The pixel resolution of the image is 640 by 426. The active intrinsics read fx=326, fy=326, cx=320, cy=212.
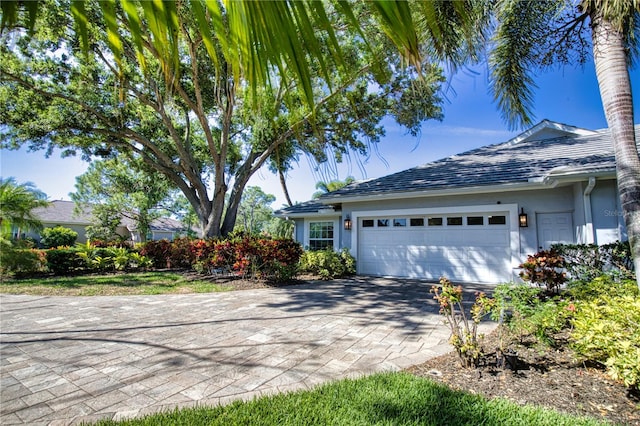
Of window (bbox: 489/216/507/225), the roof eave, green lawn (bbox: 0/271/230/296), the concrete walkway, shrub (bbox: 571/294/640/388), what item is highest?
the roof eave

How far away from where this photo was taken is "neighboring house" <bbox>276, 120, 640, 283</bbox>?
7.52 metres

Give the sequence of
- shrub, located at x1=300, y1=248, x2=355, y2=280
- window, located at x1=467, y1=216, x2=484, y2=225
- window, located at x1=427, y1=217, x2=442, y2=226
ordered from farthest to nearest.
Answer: shrub, located at x1=300, y1=248, x2=355, y2=280 < window, located at x1=427, y1=217, x2=442, y2=226 < window, located at x1=467, y1=216, x2=484, y2=225

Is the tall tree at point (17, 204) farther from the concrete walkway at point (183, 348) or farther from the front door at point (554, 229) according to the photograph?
the front door at point (554, 229)

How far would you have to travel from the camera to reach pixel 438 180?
34.6 feet

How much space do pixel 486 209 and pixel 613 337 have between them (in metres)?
6.91

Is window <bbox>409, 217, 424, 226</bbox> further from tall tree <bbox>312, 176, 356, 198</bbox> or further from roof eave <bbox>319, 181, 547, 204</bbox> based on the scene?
tall tree <bbox>312, 176, 356, 198</bbox>

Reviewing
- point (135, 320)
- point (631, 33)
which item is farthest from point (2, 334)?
point (631, 33)

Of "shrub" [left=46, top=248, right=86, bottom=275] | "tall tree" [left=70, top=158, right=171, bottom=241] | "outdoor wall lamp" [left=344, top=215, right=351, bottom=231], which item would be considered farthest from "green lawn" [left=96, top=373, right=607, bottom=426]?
"tall tree" [left=70, top=158, right=171, bottom=241]

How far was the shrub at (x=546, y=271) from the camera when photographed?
→ 20.3 ft

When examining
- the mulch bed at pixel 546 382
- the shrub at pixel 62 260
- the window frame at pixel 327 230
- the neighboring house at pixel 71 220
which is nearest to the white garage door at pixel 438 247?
the window frame at pixel 327 230

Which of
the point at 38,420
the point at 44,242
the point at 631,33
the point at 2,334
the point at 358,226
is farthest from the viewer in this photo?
the point at 44,242

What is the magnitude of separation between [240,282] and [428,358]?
22.4ft

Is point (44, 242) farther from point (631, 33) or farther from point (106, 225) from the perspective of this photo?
point (631, 33)

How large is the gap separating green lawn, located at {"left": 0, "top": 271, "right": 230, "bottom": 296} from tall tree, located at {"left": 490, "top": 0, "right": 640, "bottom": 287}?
26.1 ft
